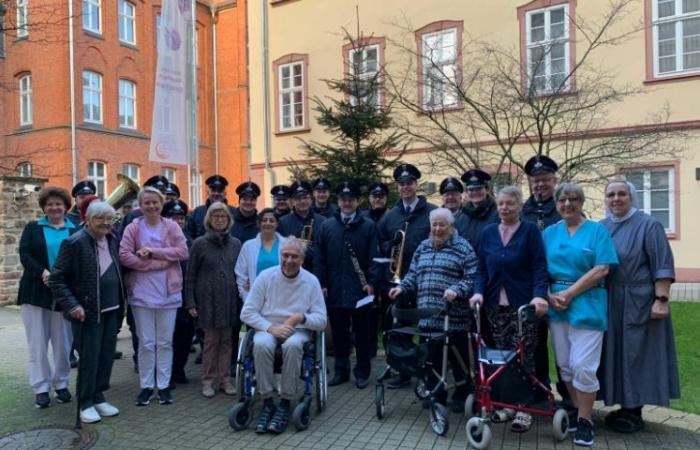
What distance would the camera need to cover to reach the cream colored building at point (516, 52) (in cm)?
1282

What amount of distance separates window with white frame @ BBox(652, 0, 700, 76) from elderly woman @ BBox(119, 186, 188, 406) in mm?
11843

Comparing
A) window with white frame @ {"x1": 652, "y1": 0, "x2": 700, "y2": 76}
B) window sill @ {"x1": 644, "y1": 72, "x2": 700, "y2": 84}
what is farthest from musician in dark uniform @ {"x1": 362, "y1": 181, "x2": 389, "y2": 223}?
window with white frame @ {"x1": 652, "y1": 0, "x2": 700, "y2": 76}

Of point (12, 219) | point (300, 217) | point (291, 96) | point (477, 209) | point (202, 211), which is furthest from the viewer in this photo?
point (291, 96)

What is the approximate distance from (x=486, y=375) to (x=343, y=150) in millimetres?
5498

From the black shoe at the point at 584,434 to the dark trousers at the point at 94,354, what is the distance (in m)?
3.94

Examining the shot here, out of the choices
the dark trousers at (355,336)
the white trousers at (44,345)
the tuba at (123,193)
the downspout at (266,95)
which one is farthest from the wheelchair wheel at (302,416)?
the downspout at (266,95)

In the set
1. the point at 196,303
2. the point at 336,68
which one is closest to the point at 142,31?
the point at 336,68

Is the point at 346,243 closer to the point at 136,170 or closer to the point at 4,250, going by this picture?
the point at 4,250

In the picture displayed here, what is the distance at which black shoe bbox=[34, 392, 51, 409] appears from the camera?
17.9 feet

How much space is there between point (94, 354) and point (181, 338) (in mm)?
1224

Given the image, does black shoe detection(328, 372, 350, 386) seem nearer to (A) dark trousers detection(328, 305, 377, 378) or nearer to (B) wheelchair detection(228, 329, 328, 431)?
(A) dark trousers detection(328, 305, 377, 378)

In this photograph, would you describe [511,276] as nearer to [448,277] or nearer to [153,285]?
[448,277]

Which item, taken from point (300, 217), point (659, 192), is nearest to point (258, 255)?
point (300, 217)

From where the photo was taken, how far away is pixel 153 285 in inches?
216
